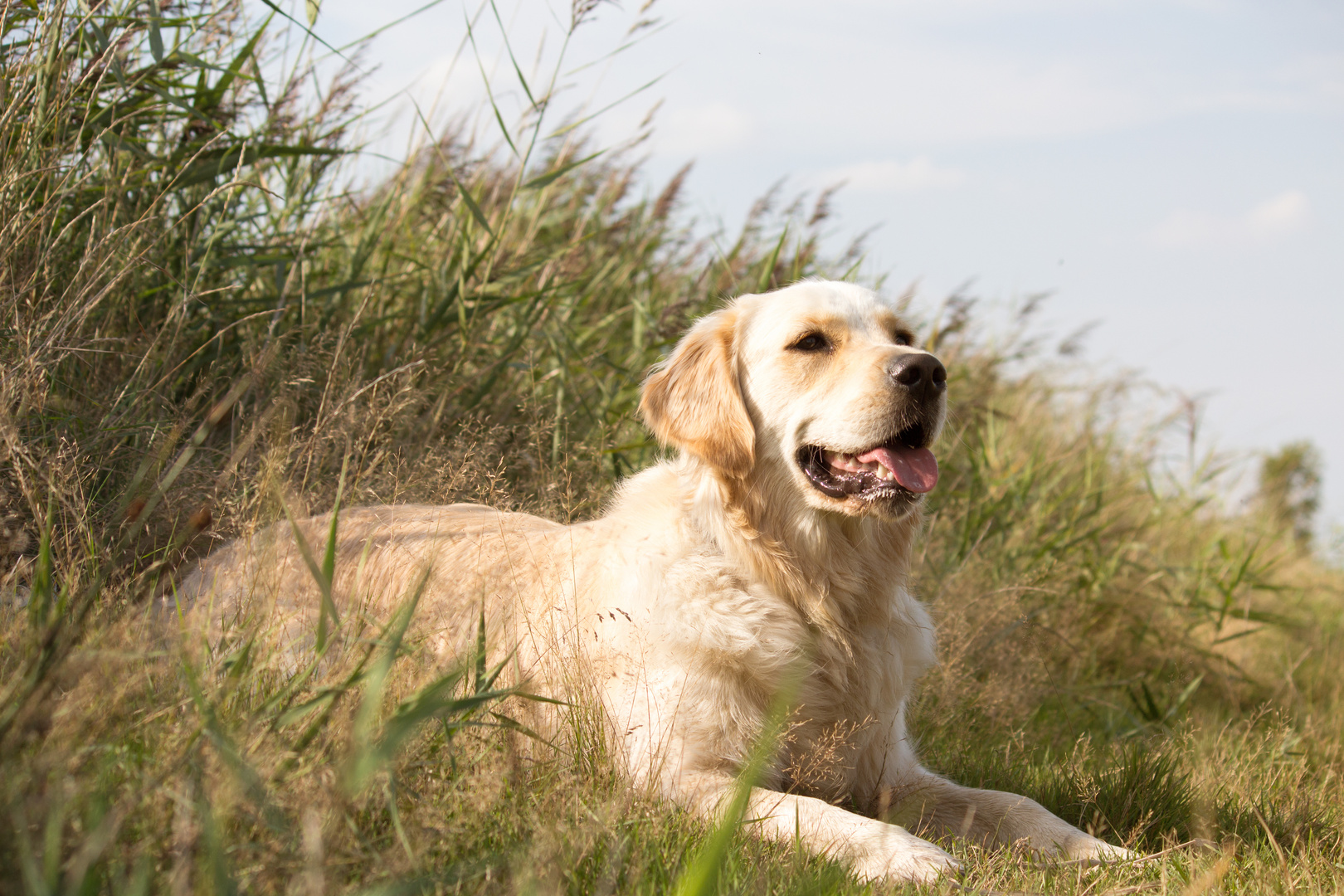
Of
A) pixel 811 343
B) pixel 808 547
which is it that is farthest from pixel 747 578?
pixel 811 343

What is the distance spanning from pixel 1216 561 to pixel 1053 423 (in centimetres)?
135

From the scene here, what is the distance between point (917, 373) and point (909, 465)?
249mm

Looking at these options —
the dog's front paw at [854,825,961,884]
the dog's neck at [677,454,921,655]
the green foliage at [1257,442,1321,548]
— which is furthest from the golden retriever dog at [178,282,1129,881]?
the green foliage at [1257,442,1321,548]

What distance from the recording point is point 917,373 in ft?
8.54

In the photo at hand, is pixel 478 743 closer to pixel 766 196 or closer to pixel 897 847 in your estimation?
pixel 897 847

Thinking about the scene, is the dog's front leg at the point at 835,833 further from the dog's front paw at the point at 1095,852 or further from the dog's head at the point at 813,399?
the dog's head at the point at 813,399

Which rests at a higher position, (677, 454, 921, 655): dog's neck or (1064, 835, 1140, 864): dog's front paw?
(677, 454, 921, 655): dog's neck

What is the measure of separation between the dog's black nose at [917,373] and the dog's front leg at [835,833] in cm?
110

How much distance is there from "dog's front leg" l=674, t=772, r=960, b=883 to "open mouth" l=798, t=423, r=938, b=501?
2.73ft

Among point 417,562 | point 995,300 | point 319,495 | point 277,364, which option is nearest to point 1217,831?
point 417,562

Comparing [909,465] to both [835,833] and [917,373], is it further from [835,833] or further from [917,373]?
[835,833]

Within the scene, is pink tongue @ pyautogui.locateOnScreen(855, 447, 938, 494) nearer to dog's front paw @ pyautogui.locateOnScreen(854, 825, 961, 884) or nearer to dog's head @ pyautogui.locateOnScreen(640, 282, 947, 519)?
dog's head @ pyautogui.locateOnScreen(640, 282, 947, 519)

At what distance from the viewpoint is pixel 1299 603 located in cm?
614

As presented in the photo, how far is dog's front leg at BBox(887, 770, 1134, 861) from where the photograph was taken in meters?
2.24
